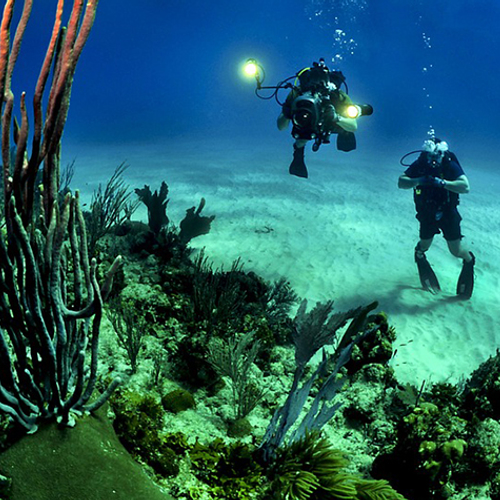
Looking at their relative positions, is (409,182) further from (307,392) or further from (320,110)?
(307,392)

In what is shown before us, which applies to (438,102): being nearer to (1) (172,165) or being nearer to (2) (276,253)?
(1) (172,165)

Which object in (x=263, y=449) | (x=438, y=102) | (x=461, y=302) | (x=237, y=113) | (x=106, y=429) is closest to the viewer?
(x=106, y=429)

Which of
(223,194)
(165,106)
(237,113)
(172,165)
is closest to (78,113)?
(165,106)

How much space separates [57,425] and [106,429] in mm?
357

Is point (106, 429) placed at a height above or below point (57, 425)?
below

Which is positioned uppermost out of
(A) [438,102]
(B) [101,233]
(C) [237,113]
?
(A) [438,102]

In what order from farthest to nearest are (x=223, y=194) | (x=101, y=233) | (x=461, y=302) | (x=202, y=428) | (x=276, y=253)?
(x=223, y=194) → (x=276, y=253) → (x=461, y=302) → (x=101, y=233) → (x=202, y=428)

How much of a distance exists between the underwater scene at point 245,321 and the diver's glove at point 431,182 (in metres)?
0.04

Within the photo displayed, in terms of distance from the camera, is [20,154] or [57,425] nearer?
[20,154]

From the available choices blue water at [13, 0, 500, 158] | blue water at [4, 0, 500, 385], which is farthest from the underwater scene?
blue water at [13, 0, 500, 158]

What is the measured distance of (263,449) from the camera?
2.61 metres

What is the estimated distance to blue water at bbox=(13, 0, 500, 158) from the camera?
57.4m

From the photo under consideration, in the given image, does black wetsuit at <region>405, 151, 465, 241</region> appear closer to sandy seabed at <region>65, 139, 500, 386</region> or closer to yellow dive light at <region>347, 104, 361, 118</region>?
sandy seabed at <region>65, 139, 500, 386</region>

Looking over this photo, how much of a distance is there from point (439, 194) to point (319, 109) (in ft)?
9.63
